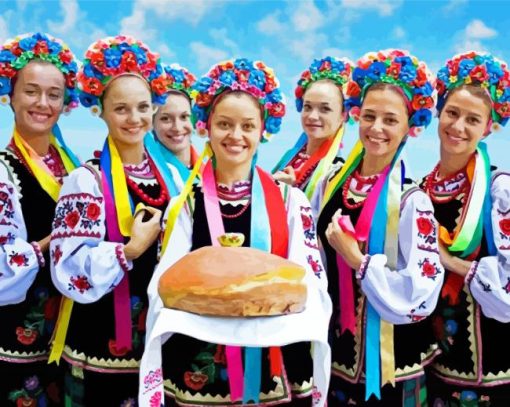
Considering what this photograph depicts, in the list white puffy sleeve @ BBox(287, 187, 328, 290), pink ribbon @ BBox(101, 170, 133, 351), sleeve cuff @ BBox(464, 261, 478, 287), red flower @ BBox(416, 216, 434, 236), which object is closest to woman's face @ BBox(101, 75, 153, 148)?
pink ribbon @ BBox(101, 170, 133, 351)

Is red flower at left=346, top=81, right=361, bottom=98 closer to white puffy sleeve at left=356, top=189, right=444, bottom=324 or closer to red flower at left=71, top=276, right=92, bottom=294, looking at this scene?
white puffy sleeve at left=356, top=189, right=444, bottom=324

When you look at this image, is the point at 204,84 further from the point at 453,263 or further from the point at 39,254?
the point at 453,263

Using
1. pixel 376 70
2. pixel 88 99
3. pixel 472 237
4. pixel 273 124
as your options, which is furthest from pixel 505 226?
pixel 88 99

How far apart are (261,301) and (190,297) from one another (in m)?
0.21

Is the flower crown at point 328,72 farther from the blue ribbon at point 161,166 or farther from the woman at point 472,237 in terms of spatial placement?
the blue ribbon at point 161,166

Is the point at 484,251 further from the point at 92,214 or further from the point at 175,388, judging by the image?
the point at 92,214

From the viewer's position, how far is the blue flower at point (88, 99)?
294 cm

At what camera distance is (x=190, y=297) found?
2.14m

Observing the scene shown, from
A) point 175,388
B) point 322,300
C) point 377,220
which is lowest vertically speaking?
point 175,388

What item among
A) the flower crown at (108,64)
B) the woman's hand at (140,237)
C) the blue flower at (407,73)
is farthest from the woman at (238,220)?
the blue flower at (407,73)

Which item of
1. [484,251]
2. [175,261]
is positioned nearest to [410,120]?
[484,251]

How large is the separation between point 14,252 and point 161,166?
682 millimetres

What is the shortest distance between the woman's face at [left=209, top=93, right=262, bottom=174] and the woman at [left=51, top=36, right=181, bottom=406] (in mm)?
408

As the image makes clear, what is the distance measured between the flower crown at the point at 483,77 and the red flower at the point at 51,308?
188cm
